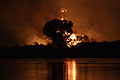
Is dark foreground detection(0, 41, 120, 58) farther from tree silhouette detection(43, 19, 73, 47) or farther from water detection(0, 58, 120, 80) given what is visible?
water detection(0, 58, 120, 80)

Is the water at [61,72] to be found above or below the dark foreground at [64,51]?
below

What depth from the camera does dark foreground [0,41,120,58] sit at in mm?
114006

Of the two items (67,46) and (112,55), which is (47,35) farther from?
(112,55)

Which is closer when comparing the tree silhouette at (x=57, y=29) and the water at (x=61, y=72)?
the water at (x=61, y=72)

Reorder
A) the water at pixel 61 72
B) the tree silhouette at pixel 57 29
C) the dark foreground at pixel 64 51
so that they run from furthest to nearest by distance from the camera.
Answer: the tree silhouette at pixel 57 29, the dark foreground at pixel 64 51, the water at pixel 61 72

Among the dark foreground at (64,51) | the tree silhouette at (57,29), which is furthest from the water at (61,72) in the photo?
the tree silhouette at (57,29)

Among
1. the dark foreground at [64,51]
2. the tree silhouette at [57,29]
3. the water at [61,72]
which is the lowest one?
the water at [61,72]

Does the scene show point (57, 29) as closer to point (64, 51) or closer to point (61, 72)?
point (64, 51)

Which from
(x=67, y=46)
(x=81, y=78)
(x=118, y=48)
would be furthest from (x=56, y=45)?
(x=81, y=78)

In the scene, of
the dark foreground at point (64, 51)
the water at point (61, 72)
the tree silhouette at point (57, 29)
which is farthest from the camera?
the tree silhouette at point (57, 29)

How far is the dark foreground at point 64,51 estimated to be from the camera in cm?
11401

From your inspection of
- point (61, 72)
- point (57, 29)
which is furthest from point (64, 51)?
point (61, 72)

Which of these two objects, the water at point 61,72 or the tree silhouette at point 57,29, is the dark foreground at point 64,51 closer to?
the tree silhouette at point 57,29

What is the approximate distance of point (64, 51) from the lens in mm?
112438
